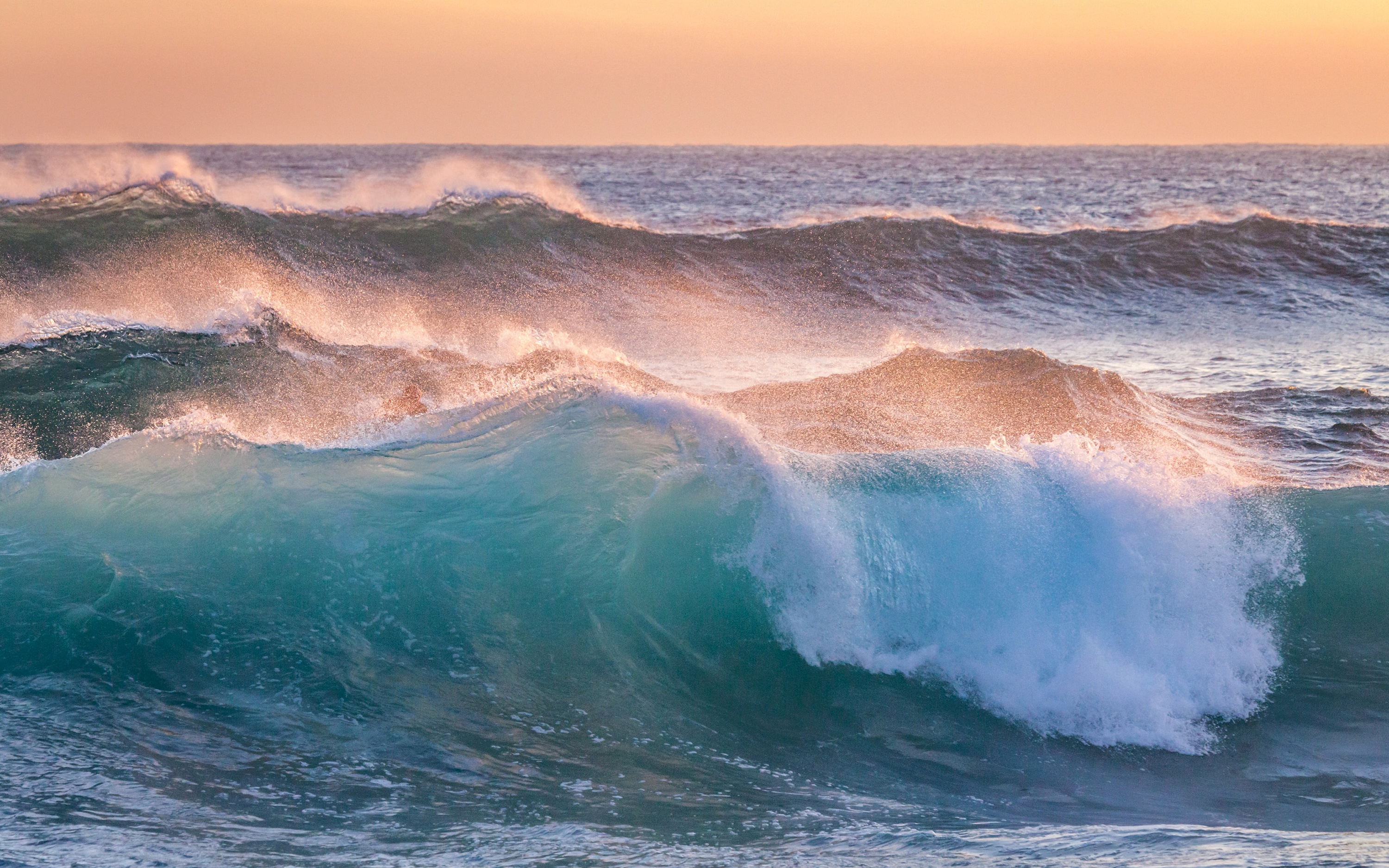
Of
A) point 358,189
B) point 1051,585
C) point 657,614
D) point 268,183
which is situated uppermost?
point 358,189

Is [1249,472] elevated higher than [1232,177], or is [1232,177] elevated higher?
[1232,177]

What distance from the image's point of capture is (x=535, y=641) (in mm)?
5441

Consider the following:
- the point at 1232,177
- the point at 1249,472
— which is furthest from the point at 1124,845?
the point at 1232,177

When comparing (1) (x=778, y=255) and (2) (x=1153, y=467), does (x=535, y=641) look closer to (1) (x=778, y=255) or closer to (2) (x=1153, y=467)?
(2) (x=1153, y=467)

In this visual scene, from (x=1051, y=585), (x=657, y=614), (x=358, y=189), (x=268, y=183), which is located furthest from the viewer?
(x=358, y=189)

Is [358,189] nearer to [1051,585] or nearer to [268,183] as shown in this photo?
[268,183]

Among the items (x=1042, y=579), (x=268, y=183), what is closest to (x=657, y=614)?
(x=1042, y=579)

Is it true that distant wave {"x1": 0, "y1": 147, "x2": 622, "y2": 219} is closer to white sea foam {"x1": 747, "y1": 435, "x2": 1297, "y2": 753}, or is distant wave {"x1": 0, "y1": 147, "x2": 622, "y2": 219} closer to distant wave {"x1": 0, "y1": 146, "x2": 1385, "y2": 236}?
distant wave {"x1": 0, "y1": 146, "x2": 1385, "y2": 236}

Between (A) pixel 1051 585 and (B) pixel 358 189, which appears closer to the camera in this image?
(A) pixel 1051 585

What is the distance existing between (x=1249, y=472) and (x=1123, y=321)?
8291 millimetres

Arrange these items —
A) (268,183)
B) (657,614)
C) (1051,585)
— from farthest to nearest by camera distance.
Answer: (268,183) < (657,614) < (1051,585)

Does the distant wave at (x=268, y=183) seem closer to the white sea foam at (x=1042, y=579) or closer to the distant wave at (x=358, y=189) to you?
the distant wave at (x=358, y=189)

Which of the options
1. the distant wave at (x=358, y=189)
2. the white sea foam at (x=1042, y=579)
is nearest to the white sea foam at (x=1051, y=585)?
the white sea foam at (x=1042, y=579)

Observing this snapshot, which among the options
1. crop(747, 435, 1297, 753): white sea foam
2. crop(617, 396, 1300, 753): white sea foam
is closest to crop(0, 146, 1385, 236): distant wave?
crop(617, 396, 1300, 753): white sea foam
